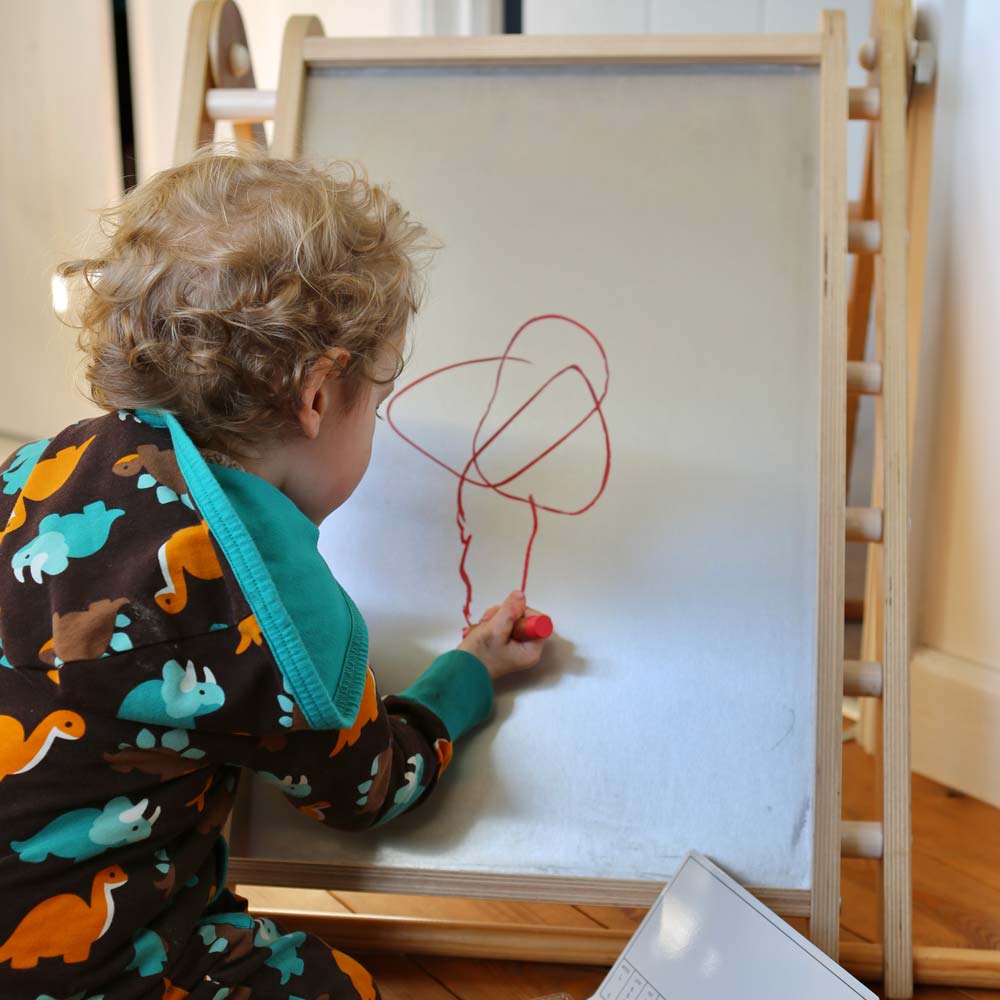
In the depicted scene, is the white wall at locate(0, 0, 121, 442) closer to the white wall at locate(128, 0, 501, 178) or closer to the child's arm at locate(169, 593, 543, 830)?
the white wall at locate(128, 0, 501, 178)

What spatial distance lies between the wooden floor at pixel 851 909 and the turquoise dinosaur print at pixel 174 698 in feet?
1.33

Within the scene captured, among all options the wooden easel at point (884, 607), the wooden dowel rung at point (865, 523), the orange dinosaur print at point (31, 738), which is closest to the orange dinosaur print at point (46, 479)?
the orange dinosaur print at point (31, 738)

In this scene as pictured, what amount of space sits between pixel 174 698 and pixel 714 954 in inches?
17.0

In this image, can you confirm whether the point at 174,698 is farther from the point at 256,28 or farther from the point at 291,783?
the point at 256,28

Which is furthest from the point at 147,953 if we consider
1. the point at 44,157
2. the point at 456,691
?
the point at 44,157

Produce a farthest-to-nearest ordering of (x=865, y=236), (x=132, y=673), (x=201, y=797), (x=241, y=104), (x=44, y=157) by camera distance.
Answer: (x=44, y=157) < (x=241, y=104) < (x=865, y=236) < (x=201, y=797) < (x=132, y=673)

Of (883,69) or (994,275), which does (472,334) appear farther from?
(994,275)

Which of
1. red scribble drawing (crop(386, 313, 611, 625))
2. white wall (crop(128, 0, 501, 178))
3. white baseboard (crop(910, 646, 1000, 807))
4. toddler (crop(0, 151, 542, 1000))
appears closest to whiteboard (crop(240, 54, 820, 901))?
red scribble drawing (crop(386, 313, 611, 625))

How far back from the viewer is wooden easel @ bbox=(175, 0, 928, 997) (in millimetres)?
784

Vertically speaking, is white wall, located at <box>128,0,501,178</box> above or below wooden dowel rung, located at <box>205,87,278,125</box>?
above

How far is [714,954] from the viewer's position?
0.74 m

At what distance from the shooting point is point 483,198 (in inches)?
37.4

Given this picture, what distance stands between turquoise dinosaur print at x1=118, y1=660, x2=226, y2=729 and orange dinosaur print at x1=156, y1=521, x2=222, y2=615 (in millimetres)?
35

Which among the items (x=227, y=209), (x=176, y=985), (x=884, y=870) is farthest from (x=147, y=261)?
(x=884, y=870)
